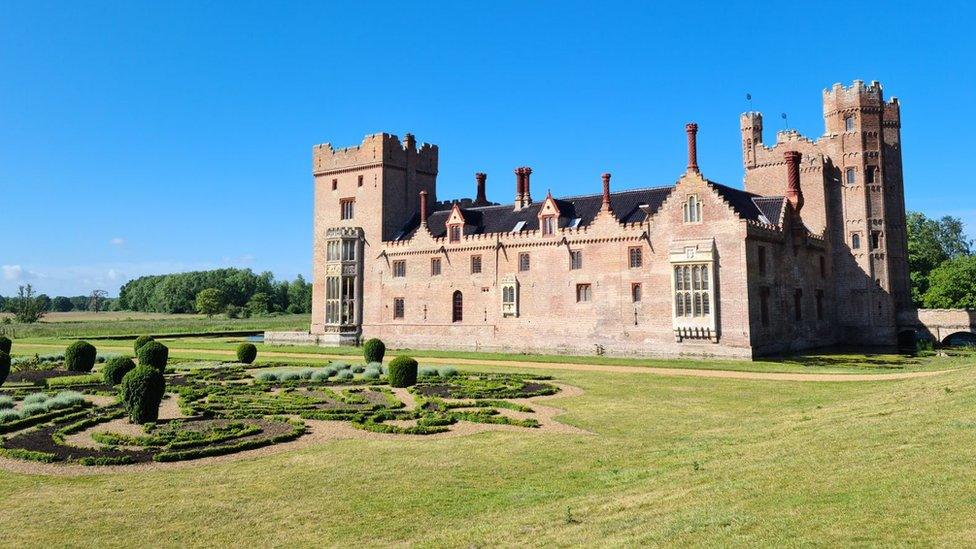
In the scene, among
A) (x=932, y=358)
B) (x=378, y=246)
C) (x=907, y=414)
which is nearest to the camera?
(x=907, y=414)

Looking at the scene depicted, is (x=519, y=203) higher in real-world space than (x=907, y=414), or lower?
higher

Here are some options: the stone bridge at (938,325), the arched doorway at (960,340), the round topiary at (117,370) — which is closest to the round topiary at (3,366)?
the round topiary at (117,370)

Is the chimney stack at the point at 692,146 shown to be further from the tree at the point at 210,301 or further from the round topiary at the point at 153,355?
the tree at the point at 210,301

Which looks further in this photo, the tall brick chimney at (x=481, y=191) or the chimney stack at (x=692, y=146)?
the tall brick chimney at (x=481, y=191)

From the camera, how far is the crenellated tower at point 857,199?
169 feet

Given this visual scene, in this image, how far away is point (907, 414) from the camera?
1455 centimetres

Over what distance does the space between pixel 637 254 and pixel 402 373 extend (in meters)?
21.1

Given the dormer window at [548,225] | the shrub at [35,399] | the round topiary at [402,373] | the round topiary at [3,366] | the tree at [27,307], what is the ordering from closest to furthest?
the shrub at [35,399], the round topiary at [402,373], the round topiary at [3,366], the dormer window at [548,225], the tree at [27,307]

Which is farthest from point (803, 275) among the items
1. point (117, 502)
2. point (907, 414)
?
point (117, 502)

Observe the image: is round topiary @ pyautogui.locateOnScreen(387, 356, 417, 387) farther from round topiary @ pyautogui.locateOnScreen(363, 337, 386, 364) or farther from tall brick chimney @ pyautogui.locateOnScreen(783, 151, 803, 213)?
tall brick chimney @ pyautogui.locateOnScreen(783, 151, 803, 213)

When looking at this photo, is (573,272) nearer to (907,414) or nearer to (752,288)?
(752,288)

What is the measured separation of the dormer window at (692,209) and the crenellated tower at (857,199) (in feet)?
52.7

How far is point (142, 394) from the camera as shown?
1984cm

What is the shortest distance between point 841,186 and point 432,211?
106 ft
